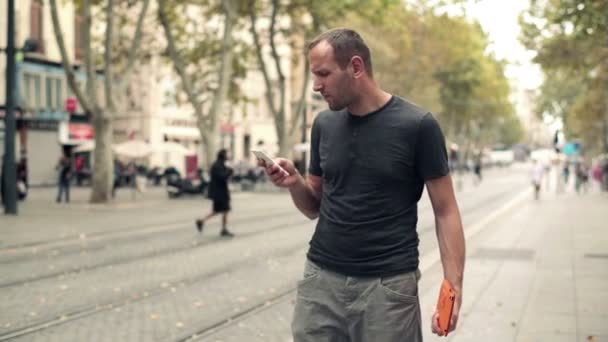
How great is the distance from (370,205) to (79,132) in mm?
44495

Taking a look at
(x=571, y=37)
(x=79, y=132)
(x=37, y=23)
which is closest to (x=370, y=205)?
(x=571, y=37)

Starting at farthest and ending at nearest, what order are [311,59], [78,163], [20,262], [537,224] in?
1. [78,163]
2. [537,224]
3. [20,262]
4. [311,59]

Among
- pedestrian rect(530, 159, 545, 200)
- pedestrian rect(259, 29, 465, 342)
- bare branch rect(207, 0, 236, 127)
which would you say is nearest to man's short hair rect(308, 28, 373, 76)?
pedestrian rect(259, 29, 465, 342)

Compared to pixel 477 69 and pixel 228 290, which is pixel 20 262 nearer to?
pixel 228 290

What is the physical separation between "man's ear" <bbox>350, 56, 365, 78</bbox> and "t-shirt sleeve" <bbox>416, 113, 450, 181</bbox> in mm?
291

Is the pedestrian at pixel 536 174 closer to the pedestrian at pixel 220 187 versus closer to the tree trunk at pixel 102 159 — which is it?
the tree trunk at pixel 102 159

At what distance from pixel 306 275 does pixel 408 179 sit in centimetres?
55

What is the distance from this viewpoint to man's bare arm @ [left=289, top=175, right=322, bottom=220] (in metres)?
3.56

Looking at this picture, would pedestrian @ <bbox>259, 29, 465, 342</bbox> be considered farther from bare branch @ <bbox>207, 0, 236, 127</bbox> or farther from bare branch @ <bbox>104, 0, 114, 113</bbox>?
bare branch @ <bbox>207, 0, 236, 127</bbox>

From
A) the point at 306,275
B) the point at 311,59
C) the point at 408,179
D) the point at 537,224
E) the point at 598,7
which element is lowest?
the point at 537,224

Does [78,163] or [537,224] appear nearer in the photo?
[537,224]

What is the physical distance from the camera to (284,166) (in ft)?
11.2

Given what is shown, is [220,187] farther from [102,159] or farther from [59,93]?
[59,93]

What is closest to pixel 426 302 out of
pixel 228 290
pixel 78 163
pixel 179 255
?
pixel 228 290
